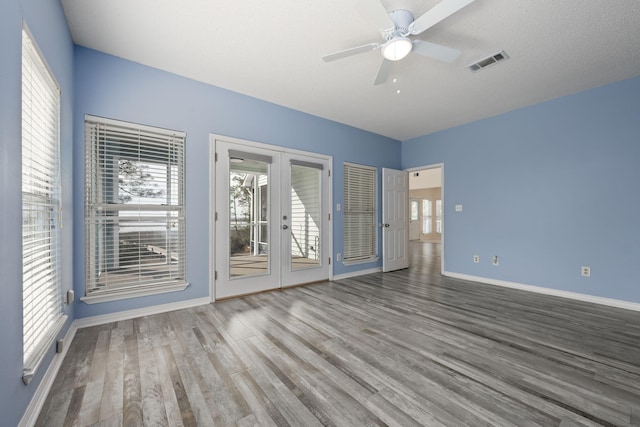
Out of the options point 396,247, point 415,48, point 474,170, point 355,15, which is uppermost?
point 355,15

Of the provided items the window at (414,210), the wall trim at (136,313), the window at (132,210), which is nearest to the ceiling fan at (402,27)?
the window at (132,210)

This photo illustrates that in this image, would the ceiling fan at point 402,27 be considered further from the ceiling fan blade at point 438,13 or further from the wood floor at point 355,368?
the wood floor at point 355,368

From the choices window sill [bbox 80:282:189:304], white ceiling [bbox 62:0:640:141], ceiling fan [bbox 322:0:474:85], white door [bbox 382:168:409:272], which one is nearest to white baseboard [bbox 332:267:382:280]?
white door [bbox 382:168:409:272]

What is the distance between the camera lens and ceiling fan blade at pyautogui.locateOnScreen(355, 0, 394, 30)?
71.8 inches

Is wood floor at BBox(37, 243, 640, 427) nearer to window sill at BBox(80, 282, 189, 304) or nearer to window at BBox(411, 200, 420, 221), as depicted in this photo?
window sill at BBox(80, 282, 189, 304)

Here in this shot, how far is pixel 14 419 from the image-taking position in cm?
121

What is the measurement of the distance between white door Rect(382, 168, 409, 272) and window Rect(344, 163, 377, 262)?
22 centimetres

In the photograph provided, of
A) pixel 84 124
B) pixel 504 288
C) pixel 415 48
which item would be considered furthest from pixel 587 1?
pixel 84 124

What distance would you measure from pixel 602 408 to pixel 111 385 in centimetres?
297

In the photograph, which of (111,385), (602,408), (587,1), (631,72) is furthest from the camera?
(631,72)

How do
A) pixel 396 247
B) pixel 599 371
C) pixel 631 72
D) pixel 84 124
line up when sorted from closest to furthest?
pixel 599 371 → pixel 84 124 → pixel 631 72 → pixel 396 247

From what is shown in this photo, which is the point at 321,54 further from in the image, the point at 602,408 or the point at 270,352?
the point at 602,408

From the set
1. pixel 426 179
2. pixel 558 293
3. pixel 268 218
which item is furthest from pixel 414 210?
pixel 268 218

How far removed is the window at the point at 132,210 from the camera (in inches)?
103
